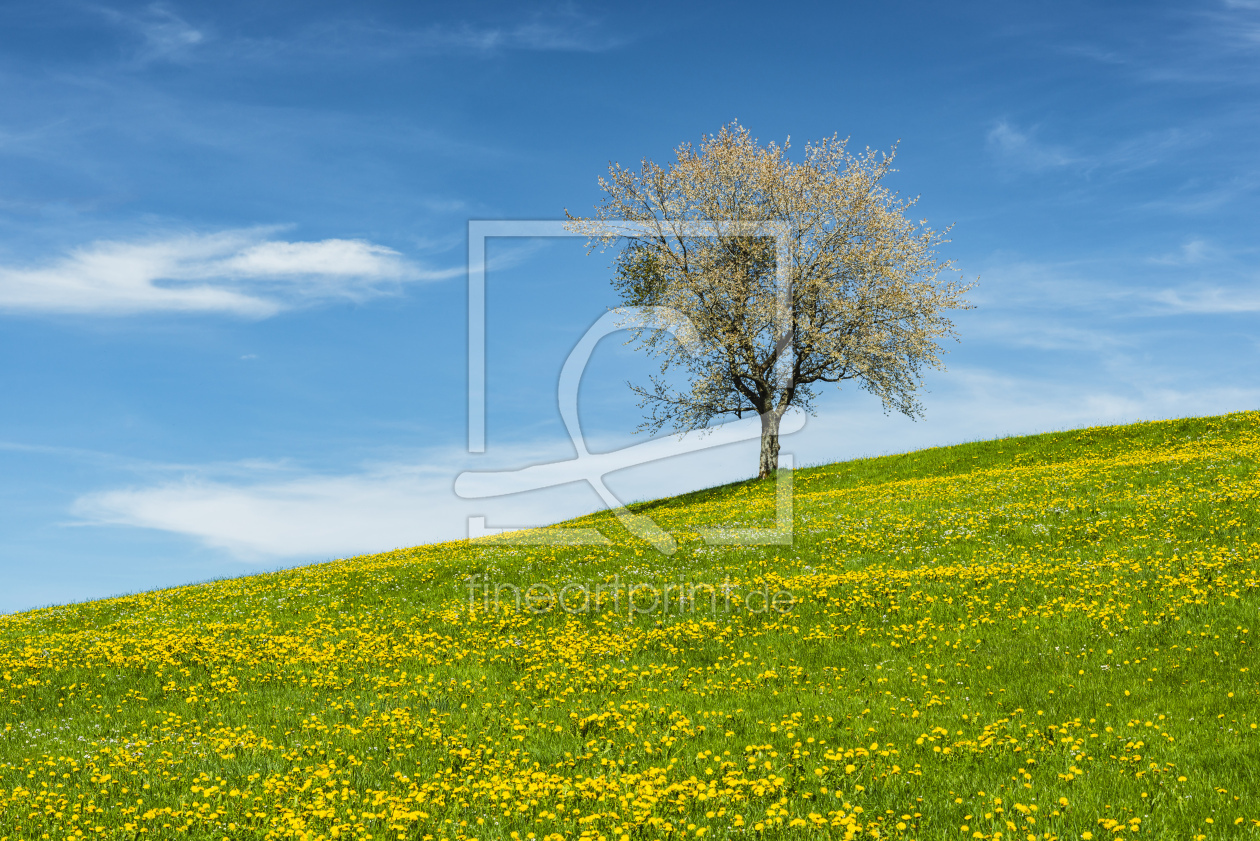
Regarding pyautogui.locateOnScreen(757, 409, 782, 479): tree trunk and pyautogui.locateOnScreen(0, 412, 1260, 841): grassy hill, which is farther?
pyautogui.locateOnScreen(757, 409, 782, 479): tree trunk

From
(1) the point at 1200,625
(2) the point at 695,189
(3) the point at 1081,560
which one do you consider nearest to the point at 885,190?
(2) the point at 695,189

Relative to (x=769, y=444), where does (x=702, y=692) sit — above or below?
below

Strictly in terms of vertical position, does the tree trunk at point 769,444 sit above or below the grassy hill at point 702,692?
above

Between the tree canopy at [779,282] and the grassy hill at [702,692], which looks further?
the tree canopy at [779,282]

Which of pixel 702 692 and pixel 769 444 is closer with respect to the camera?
pixel 702 692

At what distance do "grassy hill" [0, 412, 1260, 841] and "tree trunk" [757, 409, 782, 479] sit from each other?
17561mm

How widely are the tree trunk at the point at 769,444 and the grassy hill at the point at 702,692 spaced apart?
17561 mm

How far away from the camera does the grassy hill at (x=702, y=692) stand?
9.85 m

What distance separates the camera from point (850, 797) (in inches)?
388

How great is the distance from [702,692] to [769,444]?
31.7m

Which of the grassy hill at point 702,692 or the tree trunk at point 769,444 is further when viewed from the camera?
the tree trunk at point 769,444

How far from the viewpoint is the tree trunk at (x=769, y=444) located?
145ft

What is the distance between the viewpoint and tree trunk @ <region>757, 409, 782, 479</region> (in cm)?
4431

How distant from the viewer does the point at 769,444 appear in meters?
45.0
